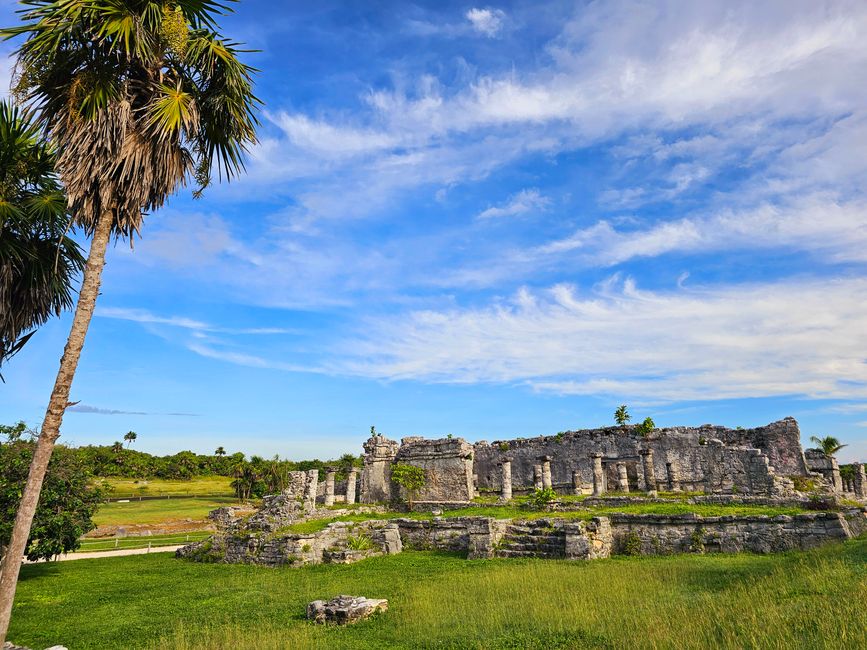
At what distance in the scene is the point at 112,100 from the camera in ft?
27.2

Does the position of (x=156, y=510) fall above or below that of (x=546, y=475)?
below

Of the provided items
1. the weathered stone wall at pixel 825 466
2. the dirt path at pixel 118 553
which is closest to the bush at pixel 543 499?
the weathered stone wall at pixel 825 466

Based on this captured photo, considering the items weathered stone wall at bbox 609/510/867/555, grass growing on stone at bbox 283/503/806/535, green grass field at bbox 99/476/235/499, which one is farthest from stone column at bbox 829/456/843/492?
green grass field at bbox 99/476/235/499

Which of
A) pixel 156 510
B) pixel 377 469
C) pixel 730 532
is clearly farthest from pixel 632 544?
pixel 156 510

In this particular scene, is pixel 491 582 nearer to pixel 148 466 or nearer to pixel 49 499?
pixel 49 499

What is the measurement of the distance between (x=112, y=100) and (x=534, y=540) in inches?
625

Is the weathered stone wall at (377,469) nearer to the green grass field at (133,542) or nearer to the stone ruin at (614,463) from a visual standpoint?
the stone ruin at (614,463)

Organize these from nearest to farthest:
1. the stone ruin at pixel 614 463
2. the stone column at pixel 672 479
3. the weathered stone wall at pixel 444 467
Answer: the stone ruin at pixel 614 463, the stone column at pixel 672 479, the weathered stone wall at pixel 444 467

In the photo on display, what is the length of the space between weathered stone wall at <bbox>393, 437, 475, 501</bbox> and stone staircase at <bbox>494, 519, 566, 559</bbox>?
11570 millimetres

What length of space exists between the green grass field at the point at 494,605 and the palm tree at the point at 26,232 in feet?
21.0

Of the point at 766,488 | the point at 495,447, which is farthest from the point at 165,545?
the point at 766,488

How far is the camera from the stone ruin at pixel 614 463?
2538cm

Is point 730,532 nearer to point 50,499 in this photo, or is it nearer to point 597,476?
point 597,476

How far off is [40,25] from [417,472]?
25.1 metres
